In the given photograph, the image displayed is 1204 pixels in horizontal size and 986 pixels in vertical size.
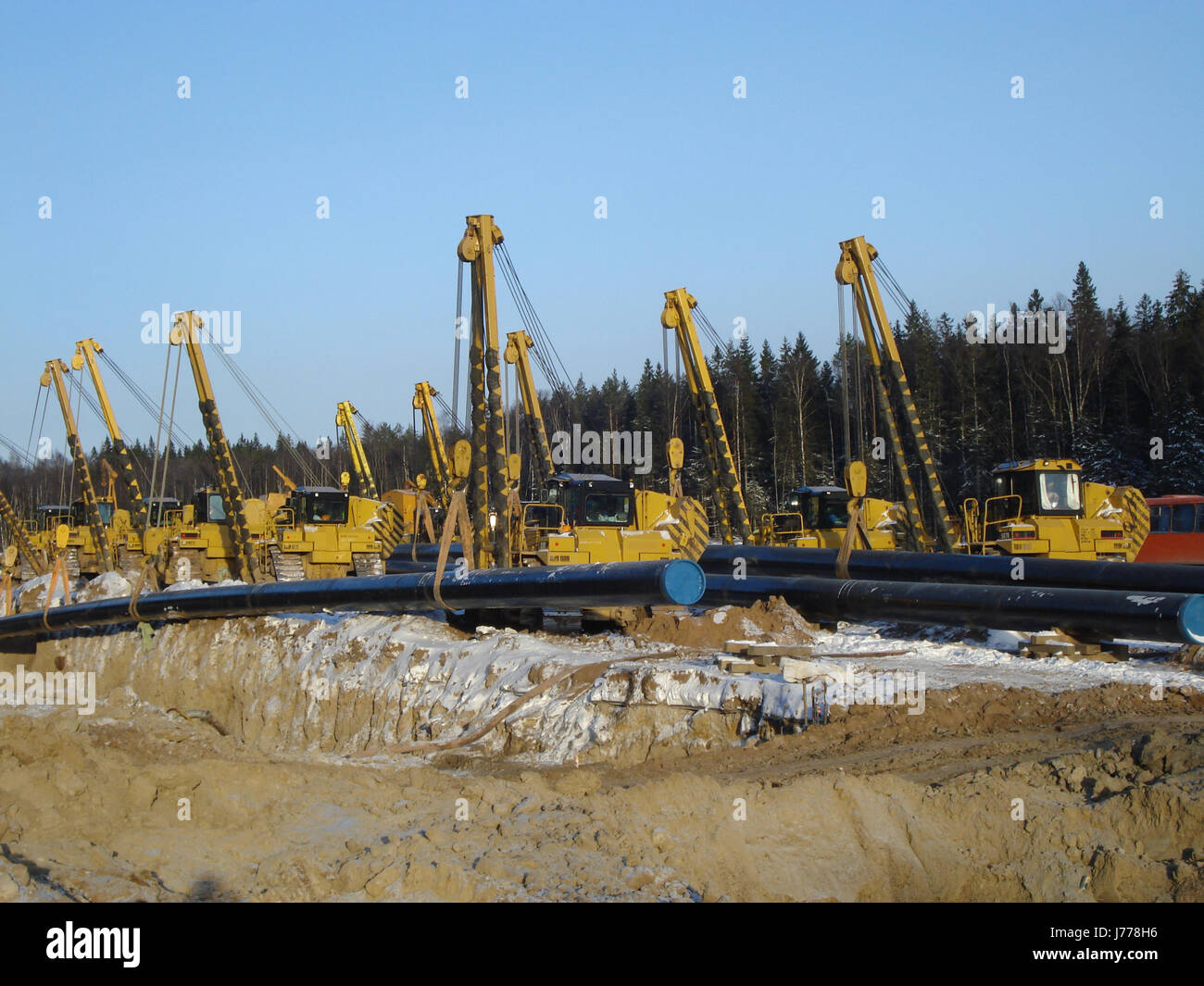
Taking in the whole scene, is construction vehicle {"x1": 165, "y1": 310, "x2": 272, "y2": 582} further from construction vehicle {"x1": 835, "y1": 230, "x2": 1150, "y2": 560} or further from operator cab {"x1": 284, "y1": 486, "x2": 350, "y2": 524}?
construction vehicle {"x1": 835, "y1": 230, "x2": 1150, "y2": 560}

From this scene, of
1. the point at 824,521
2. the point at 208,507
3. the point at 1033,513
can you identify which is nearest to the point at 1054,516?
the point at 1033,513

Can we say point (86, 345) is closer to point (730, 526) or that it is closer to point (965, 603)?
point (730, 526)

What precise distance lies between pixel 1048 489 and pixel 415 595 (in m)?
14.0

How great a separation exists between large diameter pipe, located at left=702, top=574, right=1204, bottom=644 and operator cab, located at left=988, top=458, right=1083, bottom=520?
29.4 ft

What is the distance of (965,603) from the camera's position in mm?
13008

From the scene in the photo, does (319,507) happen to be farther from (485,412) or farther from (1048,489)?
(1048,489)

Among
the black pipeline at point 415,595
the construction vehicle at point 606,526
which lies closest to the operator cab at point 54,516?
the black pipeline at point 415,595

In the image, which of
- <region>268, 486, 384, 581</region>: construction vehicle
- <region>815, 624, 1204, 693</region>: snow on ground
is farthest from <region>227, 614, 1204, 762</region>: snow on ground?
<region>268, 486, 384, 581</region>: construction vehicle

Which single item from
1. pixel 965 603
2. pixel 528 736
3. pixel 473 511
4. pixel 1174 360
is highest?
pixel 1174 360

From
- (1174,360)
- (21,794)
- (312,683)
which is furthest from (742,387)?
(21,794)

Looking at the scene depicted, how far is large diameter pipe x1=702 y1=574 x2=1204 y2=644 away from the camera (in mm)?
11258

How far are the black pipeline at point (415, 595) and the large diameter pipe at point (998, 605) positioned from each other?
9.12ft

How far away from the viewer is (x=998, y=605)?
1276 cm
